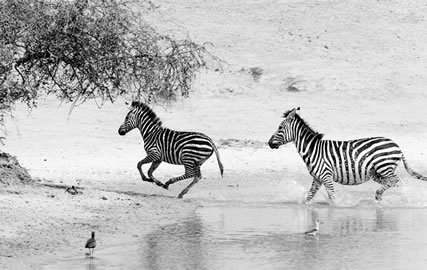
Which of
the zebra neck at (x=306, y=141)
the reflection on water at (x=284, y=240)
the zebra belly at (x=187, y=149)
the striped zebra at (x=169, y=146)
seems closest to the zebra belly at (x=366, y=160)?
the zebra neck at (x=306, y=141)

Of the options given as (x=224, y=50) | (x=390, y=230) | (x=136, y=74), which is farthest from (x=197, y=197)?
(x=224, y=50)

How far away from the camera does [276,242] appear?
13.1 meters

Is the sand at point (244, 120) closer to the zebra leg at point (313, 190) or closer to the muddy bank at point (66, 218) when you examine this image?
the muddy bank at point (66, 218)

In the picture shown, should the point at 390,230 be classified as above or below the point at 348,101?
below

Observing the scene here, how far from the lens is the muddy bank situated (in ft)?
38.6

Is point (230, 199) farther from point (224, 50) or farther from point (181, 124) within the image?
point (224, 50)

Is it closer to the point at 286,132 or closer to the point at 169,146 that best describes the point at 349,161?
the point at 286,132

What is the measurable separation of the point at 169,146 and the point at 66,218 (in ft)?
13.4

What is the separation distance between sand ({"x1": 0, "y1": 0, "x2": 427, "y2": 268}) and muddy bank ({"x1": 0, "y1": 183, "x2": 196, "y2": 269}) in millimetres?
26

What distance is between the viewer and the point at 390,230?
14188 millimetres

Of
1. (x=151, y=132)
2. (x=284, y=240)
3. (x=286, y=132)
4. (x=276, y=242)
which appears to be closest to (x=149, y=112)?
(x=151, y=132)

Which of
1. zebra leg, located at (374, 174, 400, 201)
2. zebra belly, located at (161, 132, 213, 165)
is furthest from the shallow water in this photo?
zebra belly, located at (161, 132, 213, 165)

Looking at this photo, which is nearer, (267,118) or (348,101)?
(267,118)

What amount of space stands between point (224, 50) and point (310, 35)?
9.30 feet
